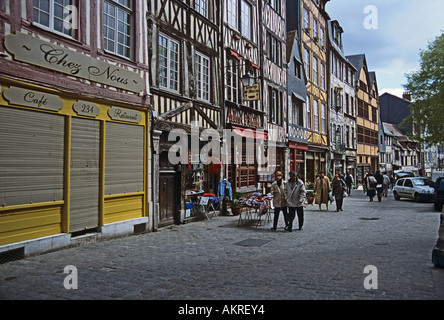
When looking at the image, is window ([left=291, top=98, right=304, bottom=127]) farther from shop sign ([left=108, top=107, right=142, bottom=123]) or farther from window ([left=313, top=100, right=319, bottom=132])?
shop sign ([left=108, top=107, right=142, bottom=123])

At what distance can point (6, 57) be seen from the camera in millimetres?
6363

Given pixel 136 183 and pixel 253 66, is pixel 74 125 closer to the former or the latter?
pixel 136 183

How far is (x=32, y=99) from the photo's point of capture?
6820mm

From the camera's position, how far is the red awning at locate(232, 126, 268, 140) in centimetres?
1464

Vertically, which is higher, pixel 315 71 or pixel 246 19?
pixel 315 71

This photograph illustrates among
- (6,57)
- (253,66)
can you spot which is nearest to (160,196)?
(6,57)

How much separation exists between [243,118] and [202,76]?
3366 millimetres

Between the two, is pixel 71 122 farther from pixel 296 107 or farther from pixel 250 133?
pixel 296 107

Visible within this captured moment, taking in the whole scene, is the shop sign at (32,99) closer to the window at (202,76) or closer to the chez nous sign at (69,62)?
the chez nous sign at (69,62)

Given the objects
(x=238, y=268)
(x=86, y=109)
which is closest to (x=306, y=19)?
(x=86, y=109)

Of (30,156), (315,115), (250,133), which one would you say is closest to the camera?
(30,156)
